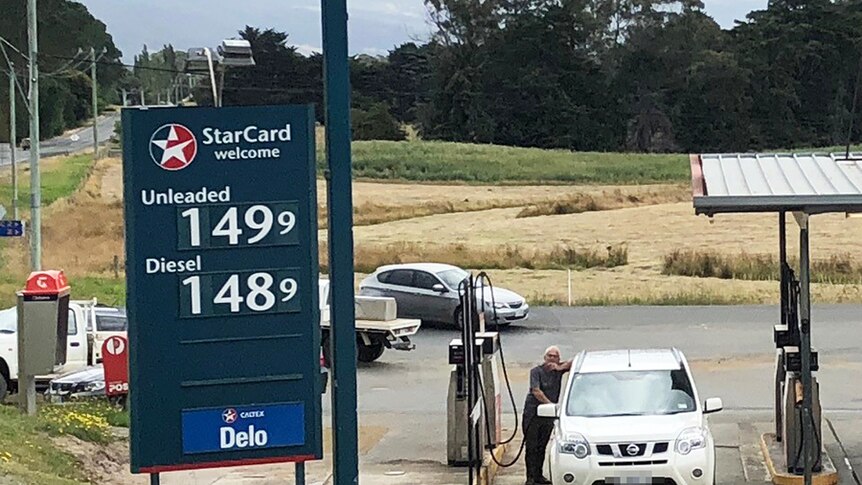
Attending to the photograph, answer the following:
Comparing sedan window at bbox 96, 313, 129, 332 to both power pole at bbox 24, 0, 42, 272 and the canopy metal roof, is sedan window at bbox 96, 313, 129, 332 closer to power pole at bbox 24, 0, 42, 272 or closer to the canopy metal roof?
power pole at bbox 24, 0, 42, 272

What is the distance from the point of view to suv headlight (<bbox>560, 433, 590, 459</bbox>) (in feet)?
41.0

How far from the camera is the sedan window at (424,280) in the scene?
30469 millimetres

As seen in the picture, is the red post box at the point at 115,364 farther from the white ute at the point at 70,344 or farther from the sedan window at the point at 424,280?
the sedan window at the point at 424,280

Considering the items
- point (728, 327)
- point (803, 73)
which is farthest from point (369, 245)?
point (803, 73)

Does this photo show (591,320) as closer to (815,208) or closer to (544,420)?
(544,420)

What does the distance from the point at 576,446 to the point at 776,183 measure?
10.6 feet

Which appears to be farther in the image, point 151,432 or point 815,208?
point 815,208

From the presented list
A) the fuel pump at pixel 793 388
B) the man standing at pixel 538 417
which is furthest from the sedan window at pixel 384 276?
the fuel pump at pixel 793 388

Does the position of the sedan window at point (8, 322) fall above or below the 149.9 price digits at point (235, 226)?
below

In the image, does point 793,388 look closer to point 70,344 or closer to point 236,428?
point 236,428

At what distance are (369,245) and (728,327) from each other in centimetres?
2060

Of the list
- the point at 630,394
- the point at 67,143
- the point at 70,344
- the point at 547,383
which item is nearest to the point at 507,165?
the point at 67,143

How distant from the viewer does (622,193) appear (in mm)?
67375

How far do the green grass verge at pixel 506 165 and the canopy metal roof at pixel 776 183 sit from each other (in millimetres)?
62693
